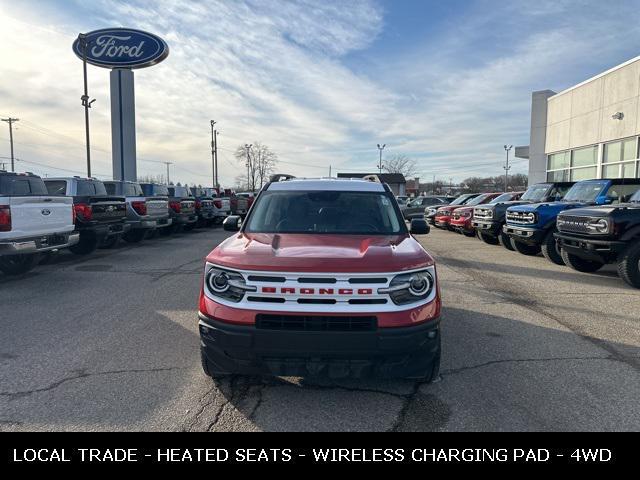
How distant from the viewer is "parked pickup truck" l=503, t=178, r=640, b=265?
1025cm

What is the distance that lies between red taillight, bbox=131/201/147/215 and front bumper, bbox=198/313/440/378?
11546 millimetres

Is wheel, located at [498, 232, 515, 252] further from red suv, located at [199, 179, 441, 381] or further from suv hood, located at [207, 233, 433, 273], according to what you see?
red suv, located at [199, 179, 441, 381]

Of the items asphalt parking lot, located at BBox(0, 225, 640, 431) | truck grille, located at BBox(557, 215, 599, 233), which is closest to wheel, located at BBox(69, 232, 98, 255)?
asphalt parking lot, located at BBox(0, 225, 640, 431)

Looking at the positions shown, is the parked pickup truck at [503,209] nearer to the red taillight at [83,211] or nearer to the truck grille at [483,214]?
the truck grille at [483,214]

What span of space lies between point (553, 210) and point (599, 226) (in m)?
2.56

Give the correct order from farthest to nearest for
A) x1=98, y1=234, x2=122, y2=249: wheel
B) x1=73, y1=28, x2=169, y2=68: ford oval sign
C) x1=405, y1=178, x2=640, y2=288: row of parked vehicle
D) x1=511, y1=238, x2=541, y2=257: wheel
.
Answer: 1. x1=73, y1=28, x2=169, y2=68: ford oval sign
2. x1=98, y1=234, x2=122, y2=249: wheel
3. x1=511, y1=238, x2=541, y2=257: wheel
4. x1=405, y1=178, x2=640, y2=288: row of parked vehicle

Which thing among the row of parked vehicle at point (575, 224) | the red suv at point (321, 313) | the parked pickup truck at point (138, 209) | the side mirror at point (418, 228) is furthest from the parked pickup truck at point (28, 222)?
the row of parked vehicle at point (575, 224)

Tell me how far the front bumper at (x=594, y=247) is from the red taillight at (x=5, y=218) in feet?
32.4

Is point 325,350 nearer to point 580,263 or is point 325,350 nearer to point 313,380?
point 313,380

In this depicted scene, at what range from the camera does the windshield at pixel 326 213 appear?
4.60 meters

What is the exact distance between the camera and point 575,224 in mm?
8391

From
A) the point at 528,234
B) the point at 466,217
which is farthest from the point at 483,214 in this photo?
the point at 528,234
